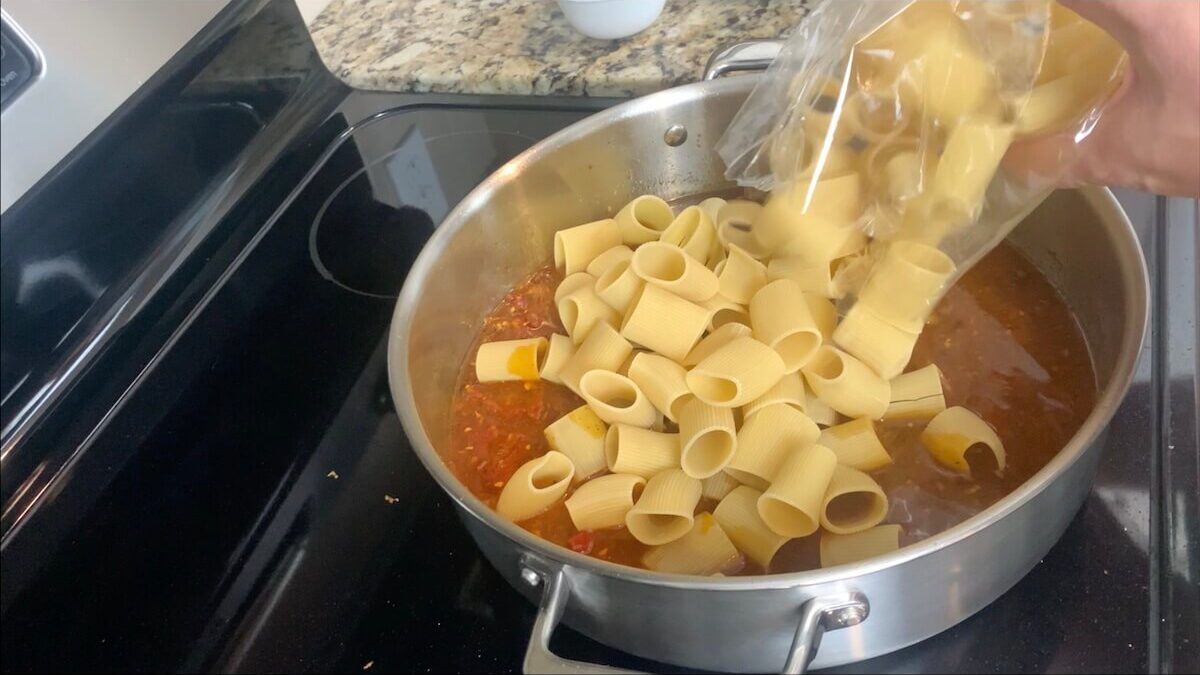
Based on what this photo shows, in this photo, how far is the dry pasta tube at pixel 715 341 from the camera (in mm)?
1012

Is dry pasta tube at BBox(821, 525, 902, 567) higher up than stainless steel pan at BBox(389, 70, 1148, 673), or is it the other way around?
stainless steel pan at BBox(389, 70, 1148, 673)

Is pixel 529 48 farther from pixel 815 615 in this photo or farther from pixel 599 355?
pixel 815 615

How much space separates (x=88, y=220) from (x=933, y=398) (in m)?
0.86

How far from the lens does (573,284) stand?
1.14m

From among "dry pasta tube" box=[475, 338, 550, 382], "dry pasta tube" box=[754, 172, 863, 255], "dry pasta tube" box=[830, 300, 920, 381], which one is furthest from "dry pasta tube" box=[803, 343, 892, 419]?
"dry pasta tube" box=[475, 338, 550, 382]

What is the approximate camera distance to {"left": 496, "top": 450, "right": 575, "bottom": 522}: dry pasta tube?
911 millimetres

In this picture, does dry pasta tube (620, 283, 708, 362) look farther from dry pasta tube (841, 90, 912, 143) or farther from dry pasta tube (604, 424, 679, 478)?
dry pasta tube (841, 90, 912, 143)

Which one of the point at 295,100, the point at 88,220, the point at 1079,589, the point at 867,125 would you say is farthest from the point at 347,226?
the point at 1079,589

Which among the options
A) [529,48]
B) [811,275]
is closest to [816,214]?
[811,275]

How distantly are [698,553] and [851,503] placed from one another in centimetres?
15

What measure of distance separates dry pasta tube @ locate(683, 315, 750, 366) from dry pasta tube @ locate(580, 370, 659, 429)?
0.24 feet

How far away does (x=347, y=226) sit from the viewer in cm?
117

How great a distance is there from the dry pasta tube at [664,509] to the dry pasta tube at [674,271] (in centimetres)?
24

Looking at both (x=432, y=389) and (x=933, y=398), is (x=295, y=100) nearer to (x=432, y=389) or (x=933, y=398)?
(x=432, y=389)
